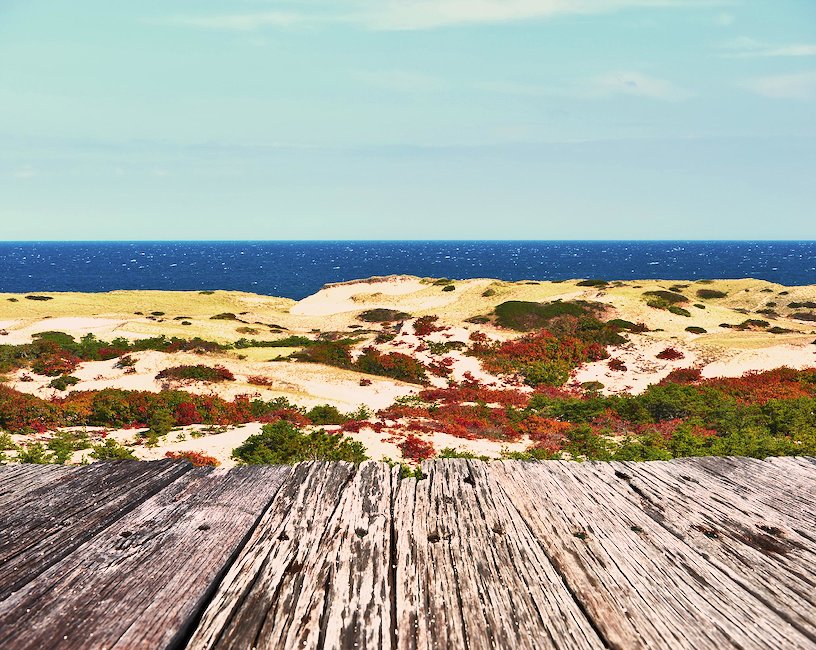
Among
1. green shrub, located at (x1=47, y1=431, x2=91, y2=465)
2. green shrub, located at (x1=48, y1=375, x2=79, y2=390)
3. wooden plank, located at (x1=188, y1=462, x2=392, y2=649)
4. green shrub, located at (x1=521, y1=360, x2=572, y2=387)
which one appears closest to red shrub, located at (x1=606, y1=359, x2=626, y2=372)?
green shrub, located at (x1=521, y1=360, x2=572, y2=387)

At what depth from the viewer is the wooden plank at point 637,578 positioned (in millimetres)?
2029

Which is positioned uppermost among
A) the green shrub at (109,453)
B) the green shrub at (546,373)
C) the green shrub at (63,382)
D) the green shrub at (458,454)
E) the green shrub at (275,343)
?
the green shrub at (109,453)

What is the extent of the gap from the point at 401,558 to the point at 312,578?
0.44m

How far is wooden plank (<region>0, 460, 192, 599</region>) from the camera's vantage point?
2.45 meters

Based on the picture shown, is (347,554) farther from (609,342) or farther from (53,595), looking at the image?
(609,342)

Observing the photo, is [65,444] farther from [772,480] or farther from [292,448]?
[772,480]

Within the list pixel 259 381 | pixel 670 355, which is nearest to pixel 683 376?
pixel 670 355

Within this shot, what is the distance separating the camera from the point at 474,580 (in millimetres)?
2342

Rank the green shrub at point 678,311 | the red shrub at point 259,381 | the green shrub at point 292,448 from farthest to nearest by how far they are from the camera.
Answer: the green shrub at point 678,311, the red shrub at point 259,381, the green shrub at point 292,448

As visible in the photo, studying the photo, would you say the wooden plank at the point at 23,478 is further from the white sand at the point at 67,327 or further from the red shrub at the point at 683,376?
the white sand at the point at 67,327

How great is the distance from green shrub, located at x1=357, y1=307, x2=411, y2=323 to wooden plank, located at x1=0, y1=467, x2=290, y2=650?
48.0 meters

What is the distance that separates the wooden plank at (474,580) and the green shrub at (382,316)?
48.0 meters

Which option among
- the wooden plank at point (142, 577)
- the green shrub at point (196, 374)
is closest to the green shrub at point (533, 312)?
the green shrub at point (196, 374)

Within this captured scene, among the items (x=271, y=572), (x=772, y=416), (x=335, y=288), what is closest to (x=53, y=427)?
(x=271, y=572)
